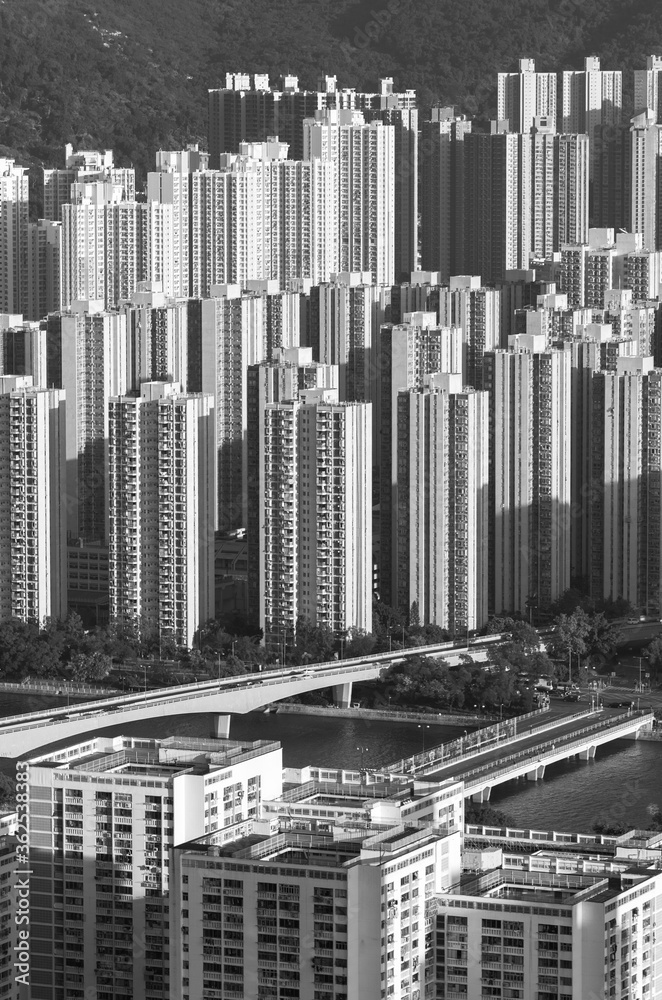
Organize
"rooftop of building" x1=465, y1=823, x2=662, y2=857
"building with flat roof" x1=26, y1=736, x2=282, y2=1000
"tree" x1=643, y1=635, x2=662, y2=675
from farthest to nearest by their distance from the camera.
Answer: "tree" x1=643, y1=635, x2=662, y2=675
"rooftop of building" x1=465, y1=823, x2=662, y2=857
"building with flat roof" x1=26, y1=736, x2=282, y2=1000

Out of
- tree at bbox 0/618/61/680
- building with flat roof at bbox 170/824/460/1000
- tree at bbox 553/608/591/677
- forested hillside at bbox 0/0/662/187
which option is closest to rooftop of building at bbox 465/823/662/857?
building with flat roof at bbox 170/824/460/1000

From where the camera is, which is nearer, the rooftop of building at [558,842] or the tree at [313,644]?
the rooftop of building at [558,842]

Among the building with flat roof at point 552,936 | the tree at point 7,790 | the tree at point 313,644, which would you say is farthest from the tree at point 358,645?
the building with flat roof at point 552,936

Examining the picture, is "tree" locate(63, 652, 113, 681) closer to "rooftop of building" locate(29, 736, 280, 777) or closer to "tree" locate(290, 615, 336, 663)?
"tree" locate(290, 615, 336, 663)

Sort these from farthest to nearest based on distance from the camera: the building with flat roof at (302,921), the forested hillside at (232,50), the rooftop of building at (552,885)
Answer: the forested hillside at (232,50)
the rooftop of building at (552,885)
the building with flat roof at (302,921)

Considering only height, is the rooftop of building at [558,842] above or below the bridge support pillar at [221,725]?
above

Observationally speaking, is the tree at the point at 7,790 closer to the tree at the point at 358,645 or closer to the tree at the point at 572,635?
the tree at the point at 358,645

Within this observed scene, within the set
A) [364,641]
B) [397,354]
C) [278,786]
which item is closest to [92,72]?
[397,354]

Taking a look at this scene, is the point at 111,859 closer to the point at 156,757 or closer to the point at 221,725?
the point at 156,757
